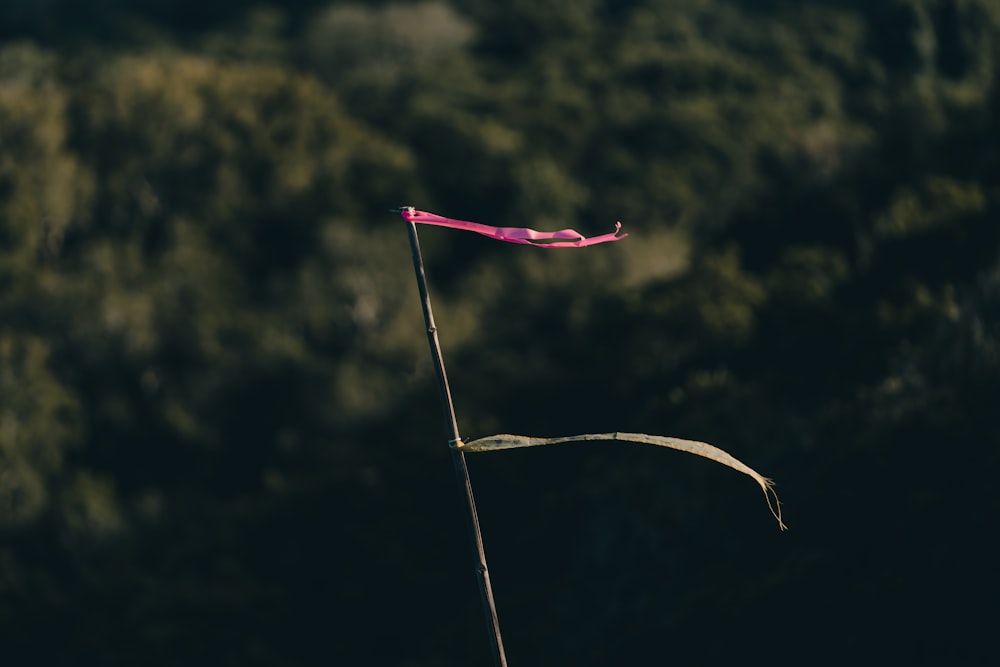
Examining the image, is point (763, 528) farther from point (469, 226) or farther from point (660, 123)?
point (660, 123)

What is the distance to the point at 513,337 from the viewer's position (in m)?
37.5

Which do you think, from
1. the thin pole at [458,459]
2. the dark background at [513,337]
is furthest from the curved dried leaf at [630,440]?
the dark background at [513,337]

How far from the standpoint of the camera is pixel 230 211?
4912 cm

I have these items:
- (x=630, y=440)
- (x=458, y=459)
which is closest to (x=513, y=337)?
(x=458, y=459)

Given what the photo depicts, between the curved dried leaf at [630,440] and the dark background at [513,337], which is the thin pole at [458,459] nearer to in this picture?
the curved dried leaf at [630,440]

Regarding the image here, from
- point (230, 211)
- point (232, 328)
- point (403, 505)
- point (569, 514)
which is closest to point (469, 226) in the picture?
point (569, 514)

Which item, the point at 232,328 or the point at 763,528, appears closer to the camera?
the point at 763,528

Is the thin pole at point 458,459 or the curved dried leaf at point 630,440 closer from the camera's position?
the curved dried leaf at point 630,440

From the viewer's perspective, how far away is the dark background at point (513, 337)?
55.0ft

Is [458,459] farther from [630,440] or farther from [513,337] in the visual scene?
[513,337]

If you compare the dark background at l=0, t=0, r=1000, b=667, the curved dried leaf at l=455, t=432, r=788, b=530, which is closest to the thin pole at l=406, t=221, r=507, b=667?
the curved dried leaf at l=455, t=432, r=788, b=530

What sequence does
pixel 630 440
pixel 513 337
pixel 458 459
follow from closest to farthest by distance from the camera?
pixel 630 440 < pixel 458 459 < pixel 513 337

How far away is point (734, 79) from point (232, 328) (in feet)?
80.1

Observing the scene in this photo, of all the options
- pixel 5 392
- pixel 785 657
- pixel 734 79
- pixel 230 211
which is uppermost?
pixel 734 79
